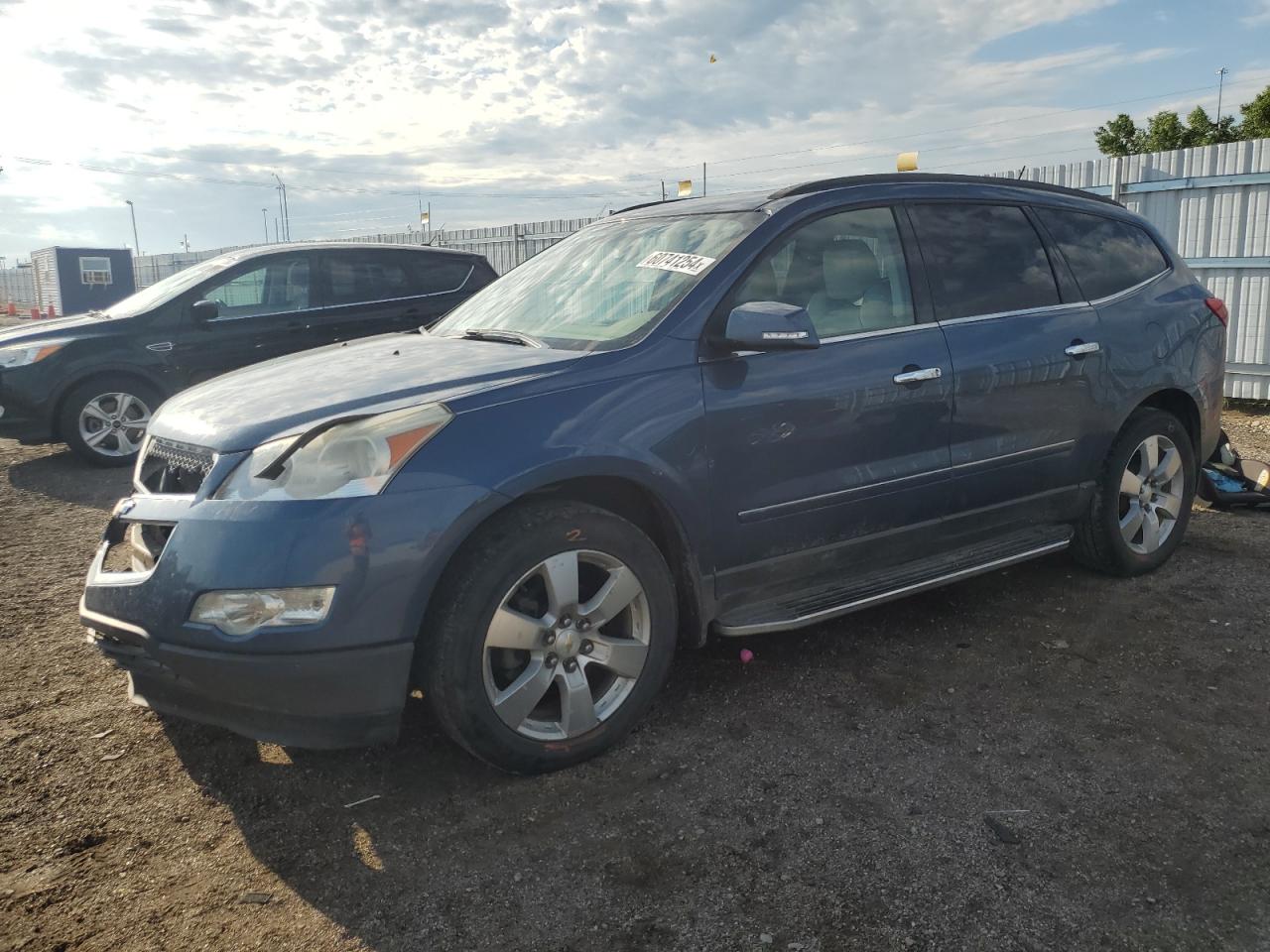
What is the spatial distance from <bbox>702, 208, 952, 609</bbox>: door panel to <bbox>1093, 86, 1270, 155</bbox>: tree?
92.7 feet

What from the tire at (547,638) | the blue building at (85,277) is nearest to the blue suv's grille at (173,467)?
the tire at (547,638)

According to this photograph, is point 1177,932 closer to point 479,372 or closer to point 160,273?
point 479,372

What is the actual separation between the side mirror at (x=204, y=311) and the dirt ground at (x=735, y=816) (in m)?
4.48

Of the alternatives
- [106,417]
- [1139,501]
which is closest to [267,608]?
[1139,501]

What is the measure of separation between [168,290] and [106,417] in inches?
47.1

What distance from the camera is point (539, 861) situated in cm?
260

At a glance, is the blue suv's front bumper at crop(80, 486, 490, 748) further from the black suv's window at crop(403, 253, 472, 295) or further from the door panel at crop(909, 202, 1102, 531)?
the black suv's window at crop(403, 253, 472, 295)

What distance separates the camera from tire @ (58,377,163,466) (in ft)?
25.9

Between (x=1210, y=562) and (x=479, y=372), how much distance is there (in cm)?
403

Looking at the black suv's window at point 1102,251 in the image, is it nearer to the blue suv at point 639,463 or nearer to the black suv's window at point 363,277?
the blue suv at point 639,463

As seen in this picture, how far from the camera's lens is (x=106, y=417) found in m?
8.00

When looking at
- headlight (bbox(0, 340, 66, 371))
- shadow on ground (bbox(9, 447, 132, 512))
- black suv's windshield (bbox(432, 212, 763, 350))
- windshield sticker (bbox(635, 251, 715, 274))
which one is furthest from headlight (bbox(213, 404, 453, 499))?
headlight (bbox(0, 340, 66, 371))

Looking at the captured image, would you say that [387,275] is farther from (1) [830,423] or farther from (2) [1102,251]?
(1) [830,423]

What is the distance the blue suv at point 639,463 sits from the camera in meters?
2.65
